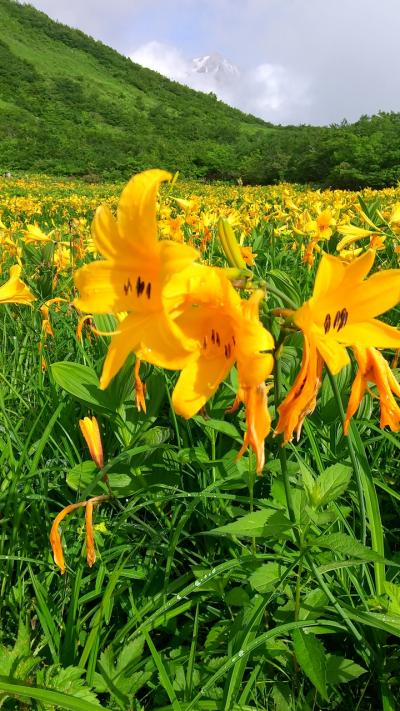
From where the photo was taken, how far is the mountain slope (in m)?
23.2

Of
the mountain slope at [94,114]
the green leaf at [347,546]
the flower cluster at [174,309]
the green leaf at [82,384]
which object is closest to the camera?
the flower cluster at [174,309]

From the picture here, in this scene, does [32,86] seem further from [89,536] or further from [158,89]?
[89,536]

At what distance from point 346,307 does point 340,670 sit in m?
0.65

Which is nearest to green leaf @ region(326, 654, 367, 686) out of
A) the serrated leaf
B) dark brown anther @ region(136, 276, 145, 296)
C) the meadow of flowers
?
the meadow of flowers

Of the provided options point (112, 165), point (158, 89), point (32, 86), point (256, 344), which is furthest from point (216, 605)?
point (158, 89)

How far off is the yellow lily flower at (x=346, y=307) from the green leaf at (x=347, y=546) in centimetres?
32

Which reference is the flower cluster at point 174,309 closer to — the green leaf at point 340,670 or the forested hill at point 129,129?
the green leaf at point 340,670

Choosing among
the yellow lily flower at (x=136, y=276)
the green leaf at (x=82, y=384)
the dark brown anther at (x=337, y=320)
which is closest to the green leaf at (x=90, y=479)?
the green leaf at (x=82, y=384)

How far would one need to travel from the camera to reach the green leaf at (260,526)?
0.77m

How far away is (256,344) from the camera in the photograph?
1.68ft

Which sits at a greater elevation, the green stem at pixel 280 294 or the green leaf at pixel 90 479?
the green stem at pixel 280 294

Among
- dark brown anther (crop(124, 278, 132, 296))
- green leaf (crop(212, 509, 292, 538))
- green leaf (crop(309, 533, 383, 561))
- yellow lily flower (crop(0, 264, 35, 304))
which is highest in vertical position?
dark brown anther (crop(124, 278, 132, 296))

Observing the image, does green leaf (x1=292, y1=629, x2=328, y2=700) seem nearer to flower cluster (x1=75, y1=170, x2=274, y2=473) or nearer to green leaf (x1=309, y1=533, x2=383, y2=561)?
green leaf (x1=309, y1=533, x2=383, y2=561)

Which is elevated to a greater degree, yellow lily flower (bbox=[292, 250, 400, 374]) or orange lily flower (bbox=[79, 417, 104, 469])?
yellow lily flower (bbox=[292, 250, 400, 374])
